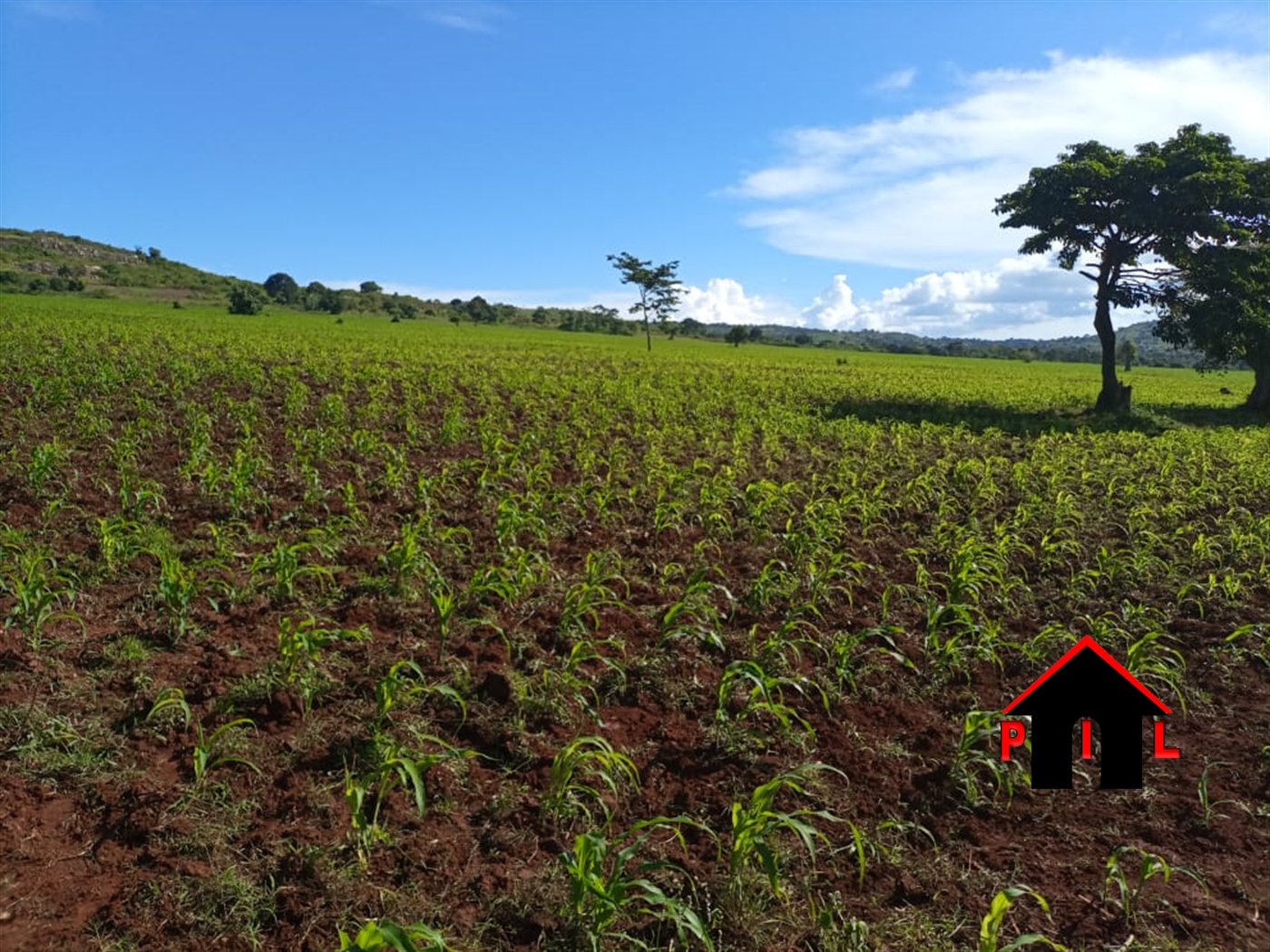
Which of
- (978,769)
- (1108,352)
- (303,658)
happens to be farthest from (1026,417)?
(303,658)

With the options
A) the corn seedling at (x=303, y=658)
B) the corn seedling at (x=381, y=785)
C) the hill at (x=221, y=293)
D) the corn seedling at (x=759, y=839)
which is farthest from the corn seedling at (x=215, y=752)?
the hill at (x=221, y=293)

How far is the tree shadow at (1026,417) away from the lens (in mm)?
15562

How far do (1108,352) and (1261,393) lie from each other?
5.83m

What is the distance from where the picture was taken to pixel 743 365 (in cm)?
3142

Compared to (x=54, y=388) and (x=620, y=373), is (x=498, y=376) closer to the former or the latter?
(x=620, y=373)

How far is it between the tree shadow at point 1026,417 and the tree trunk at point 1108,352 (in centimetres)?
37

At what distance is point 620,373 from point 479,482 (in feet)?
51.4

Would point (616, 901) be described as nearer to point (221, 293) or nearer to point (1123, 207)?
point (1123, 207)

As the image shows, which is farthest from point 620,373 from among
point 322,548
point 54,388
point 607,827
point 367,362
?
point 607,827

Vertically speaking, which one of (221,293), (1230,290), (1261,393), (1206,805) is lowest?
(1206,805)

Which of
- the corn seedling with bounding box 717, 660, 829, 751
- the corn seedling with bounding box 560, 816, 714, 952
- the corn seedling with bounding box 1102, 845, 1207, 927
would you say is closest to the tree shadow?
the corn seedling with bounding box 717, 660, 829, 751

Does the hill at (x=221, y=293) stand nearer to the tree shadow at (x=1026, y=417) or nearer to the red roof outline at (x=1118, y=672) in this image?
the tree shadow at (x=1026, y=417)

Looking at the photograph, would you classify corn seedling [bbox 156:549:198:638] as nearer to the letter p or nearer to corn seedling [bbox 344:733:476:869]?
corn seedling [bbox 344:733:476:869]

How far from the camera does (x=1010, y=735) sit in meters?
3.94
